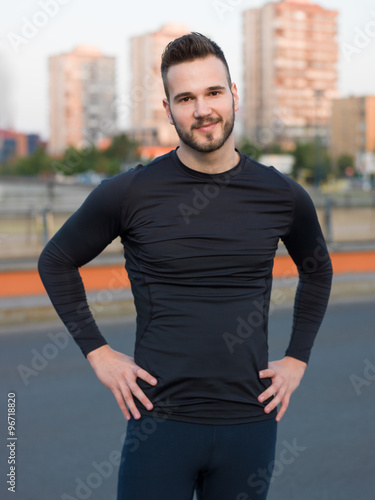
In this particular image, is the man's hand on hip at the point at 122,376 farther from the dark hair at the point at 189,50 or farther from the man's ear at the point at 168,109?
the dark hair at the point at 189,50

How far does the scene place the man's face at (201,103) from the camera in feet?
6.88

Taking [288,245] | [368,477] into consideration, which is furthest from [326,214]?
[288,245]

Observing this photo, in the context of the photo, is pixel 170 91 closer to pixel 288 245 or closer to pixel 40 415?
pixel 288 245

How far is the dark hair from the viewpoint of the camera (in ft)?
6.88

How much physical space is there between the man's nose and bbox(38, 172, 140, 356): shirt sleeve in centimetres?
27

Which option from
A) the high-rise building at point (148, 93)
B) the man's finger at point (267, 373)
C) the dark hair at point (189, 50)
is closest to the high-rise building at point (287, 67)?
the high-rise building at point (148, 93)

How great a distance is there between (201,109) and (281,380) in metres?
0.84

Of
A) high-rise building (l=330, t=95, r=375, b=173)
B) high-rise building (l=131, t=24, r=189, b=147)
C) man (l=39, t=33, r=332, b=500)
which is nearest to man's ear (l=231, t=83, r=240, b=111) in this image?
man (l=39, t=33, r=332, b=500)

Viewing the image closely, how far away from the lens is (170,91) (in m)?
2.15

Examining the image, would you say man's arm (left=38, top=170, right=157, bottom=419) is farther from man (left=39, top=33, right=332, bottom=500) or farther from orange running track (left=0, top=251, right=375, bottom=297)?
orange running track (left=0, top=251, right=375, bottom=297)

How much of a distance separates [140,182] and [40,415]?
4.12m

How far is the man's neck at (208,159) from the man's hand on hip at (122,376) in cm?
62

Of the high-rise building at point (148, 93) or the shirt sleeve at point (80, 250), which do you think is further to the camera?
the high-rise building at point (148, 93)

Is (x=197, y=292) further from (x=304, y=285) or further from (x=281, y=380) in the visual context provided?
(x=304, y=285)
